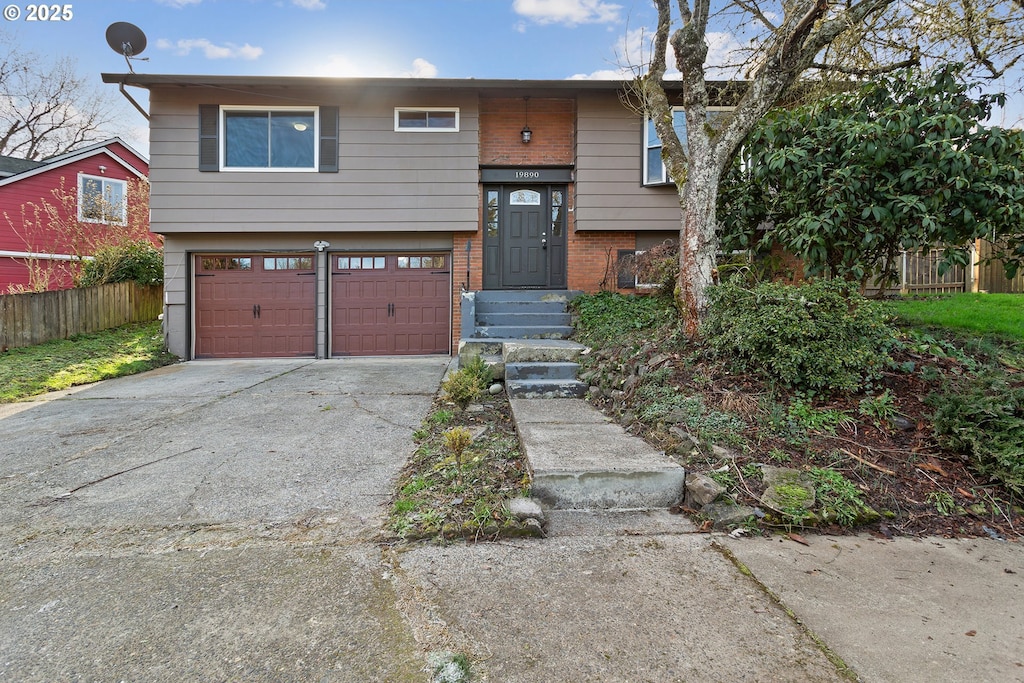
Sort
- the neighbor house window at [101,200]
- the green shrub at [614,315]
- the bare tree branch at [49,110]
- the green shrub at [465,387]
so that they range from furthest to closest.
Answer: the bare tree branch at [49,110], the neighbor house window at [101,200], the green shrub at [614,315], the green shrub at [465,387]

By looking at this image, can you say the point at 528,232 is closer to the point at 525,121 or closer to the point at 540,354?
the point at 525,121

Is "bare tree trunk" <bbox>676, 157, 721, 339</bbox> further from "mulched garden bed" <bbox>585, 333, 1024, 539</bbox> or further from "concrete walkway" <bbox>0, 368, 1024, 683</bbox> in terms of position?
"concrete walkway" <bbox>0, 368, 1024, 683</bbox>

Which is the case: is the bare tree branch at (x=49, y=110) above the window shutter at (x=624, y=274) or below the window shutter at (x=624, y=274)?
above

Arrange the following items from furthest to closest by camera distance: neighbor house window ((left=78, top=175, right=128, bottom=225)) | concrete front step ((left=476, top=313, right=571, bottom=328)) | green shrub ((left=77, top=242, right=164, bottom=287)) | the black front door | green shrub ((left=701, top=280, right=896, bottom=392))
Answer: neighbor house window ((left=78, top=175, right=128, bottom=225)) < green shrub ((left=77, top=242, right=164, bottom=287)) < the black front door < concrete front step ((left=476, top=313, right=571, bottom=328)) < green shrub ((left=701, top=280, right=896, bottom=392))

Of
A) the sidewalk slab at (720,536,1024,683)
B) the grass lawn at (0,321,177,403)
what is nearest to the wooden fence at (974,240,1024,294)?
the sidewalk slab at (720,536,1024,683)

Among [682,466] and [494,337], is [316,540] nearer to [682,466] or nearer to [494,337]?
[682,466]

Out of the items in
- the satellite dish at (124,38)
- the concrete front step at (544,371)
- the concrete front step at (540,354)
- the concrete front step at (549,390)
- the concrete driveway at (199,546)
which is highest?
the satellite dish at (124,38)

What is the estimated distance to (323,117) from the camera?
8.89m

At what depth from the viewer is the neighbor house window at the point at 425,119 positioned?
8992 mm

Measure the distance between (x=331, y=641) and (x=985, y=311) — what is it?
7.76 meters

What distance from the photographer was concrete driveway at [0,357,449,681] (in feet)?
5.58

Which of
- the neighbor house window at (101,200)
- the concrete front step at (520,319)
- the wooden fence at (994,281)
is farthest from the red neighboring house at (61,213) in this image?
the wooden fence at (994,281)

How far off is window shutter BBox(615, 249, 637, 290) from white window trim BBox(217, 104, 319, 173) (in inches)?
221

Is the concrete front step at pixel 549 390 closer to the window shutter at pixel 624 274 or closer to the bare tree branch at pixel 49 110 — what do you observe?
the window shutter at pixel 624 274
